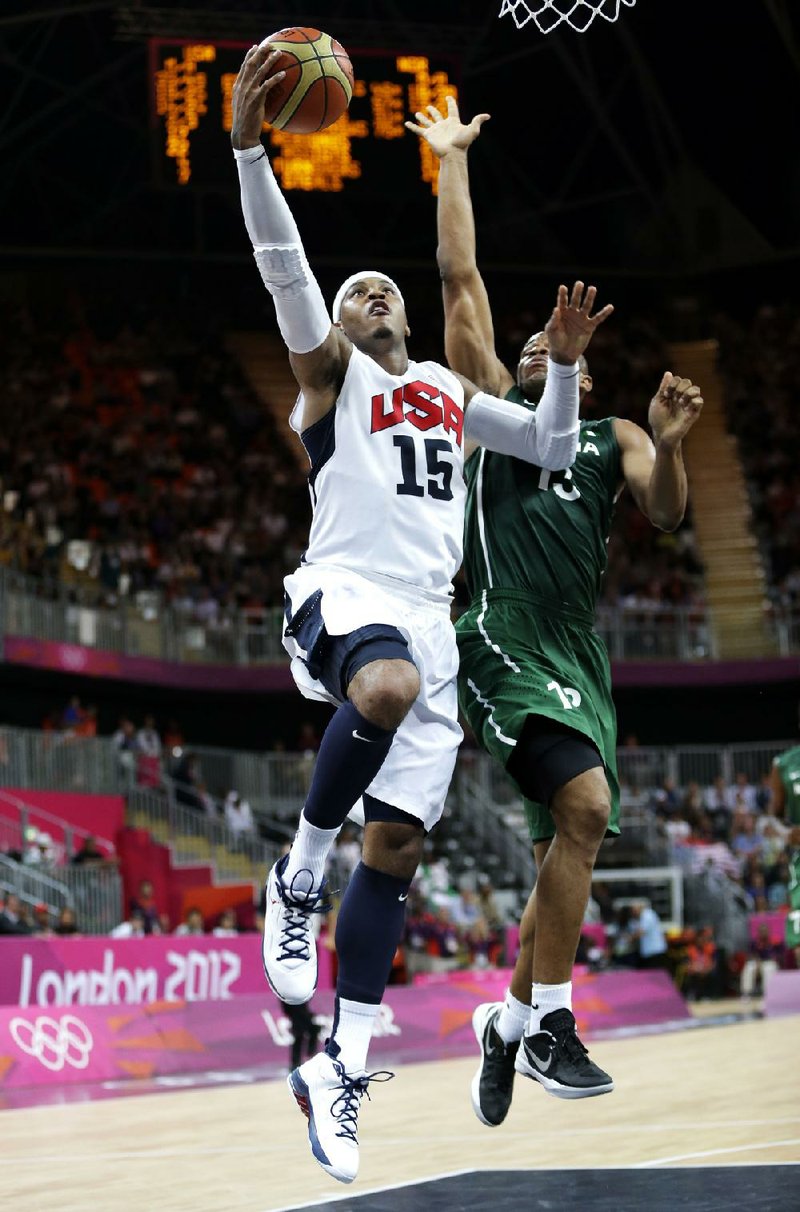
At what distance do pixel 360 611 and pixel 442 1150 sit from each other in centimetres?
322

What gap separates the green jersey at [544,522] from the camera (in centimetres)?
711

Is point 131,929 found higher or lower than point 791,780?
lower

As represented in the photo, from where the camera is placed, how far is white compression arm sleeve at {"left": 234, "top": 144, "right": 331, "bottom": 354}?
5918 mm

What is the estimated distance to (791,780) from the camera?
43.1 ft

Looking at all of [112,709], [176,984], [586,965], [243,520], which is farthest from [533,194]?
[176,984]

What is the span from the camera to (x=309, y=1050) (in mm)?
14609

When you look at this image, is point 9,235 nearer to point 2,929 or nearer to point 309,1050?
point 2,929

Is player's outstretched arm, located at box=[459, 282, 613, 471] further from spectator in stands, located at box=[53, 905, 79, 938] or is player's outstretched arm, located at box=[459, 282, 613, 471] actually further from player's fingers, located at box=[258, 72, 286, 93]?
spectator in stands, located at box=[53, 905, 79, 938]

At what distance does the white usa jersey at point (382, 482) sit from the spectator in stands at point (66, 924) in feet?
40.7

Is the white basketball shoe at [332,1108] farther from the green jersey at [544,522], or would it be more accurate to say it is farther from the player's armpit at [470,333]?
the player's armpit at [470,333]

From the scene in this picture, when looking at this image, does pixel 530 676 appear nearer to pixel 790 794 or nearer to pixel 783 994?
pixel 790 794

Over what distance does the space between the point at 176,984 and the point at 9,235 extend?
71.6 feet

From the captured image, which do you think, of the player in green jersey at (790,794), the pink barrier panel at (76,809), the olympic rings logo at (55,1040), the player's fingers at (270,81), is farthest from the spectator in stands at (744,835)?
the player's fingers at (270,81)

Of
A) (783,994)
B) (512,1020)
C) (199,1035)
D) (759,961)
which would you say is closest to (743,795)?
(759,961)
